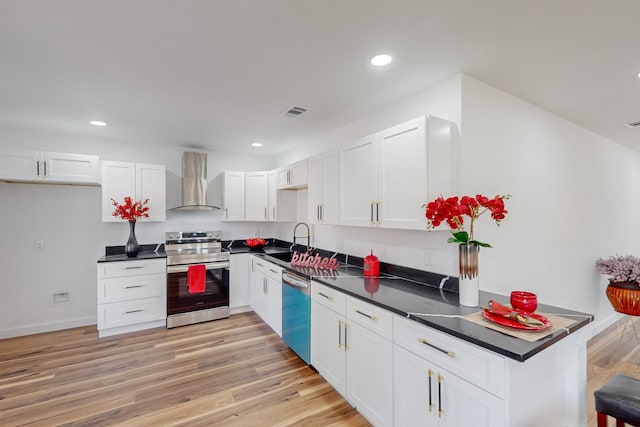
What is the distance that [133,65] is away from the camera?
2078 mm

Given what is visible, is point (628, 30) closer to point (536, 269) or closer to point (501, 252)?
point (501, 252)

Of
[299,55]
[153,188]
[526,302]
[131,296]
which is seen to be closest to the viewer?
[526,302]

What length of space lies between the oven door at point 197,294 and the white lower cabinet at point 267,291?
392 millimetres

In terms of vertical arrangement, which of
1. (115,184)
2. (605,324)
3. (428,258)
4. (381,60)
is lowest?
(605,324)

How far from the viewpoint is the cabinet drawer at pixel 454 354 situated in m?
1.29

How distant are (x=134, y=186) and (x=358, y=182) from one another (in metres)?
3.18

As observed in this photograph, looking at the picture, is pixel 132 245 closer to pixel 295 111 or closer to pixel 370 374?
pixel 295 111

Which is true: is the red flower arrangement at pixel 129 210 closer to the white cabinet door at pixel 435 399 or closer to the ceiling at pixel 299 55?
the ceiling at pixel 299 55

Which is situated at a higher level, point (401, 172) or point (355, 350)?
Result: point (401, 172)

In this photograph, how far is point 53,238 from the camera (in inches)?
150

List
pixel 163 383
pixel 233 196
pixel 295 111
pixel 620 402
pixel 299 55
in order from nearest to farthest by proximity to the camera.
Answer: pixel 620 402 < pixel 299 55 < pixel 163 383 < pixel 295 111 < pixel 233 196

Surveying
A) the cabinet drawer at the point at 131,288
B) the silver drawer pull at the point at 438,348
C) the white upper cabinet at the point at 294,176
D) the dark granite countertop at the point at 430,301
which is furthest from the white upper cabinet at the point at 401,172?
the cabinet drawer at the point at 131,288

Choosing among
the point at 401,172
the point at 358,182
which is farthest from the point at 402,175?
the point at 358,182

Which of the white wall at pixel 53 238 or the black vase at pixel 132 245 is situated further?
the black vase at pixel 132 245
